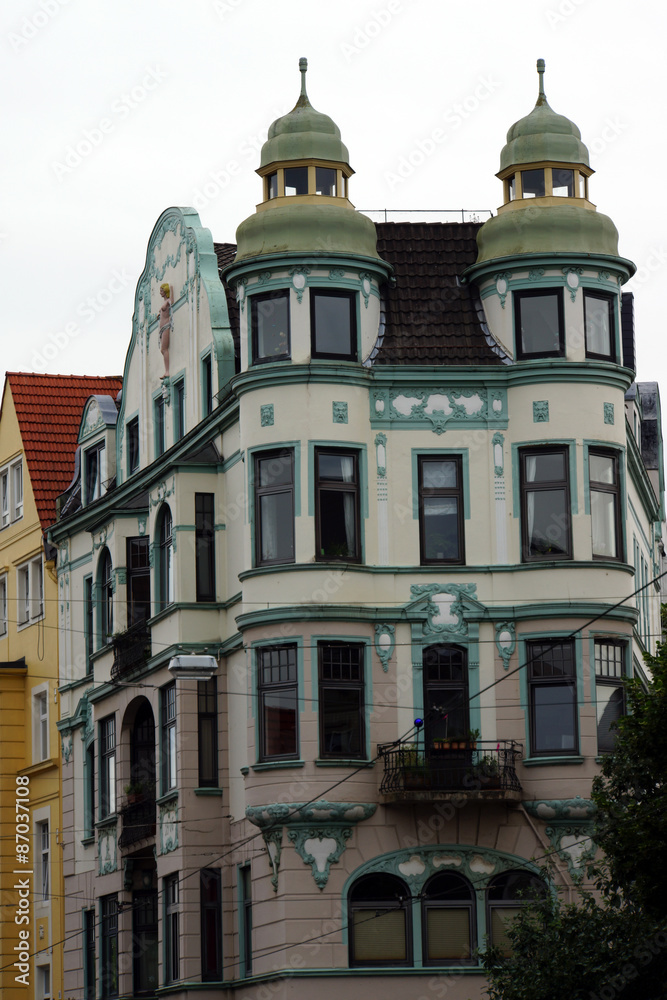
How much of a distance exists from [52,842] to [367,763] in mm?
18745

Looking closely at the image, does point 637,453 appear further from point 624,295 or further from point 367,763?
point 367,763

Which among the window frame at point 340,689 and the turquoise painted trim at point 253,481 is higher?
the turquoise painted trim at point 253,481

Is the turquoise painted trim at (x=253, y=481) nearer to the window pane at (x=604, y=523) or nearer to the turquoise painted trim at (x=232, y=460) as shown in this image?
the turquoise painted trim at (x=232, y=460)

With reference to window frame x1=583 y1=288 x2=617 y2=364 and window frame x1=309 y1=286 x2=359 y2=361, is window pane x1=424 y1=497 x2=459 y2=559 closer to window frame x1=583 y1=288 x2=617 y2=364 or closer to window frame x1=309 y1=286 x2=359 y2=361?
window frame x1=309 y1=286 x2=359 y2=361

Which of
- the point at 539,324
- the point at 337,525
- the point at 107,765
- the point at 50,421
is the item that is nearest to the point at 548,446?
the point at 539,324

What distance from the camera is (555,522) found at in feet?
162

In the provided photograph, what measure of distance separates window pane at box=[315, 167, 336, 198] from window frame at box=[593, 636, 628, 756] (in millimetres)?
12048

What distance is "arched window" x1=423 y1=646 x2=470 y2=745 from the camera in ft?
159

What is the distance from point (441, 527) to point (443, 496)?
0.70 m

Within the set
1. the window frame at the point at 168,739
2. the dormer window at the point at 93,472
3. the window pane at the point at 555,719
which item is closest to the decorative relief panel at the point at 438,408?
the window pane at the point at 555,719

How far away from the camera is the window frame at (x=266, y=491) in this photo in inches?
1932

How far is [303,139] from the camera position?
5125 centimetres

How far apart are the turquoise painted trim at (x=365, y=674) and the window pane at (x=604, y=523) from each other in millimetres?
5506

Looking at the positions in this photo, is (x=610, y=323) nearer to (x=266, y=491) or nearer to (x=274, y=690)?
(x=266, y=491)
